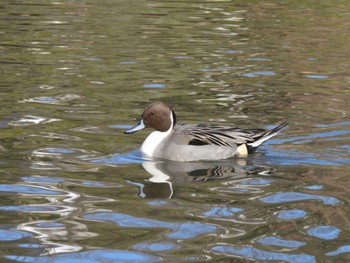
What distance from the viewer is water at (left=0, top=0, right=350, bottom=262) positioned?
6.79m

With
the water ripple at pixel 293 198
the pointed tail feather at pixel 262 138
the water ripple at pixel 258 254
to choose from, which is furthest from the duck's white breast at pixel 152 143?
the water ripple at pixel 258 254

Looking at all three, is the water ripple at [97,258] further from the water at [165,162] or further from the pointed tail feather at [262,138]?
the pointed tail feather at [262,138]

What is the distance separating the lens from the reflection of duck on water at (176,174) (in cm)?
826

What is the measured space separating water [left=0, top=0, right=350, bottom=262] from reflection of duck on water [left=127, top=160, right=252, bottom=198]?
18 millimetres

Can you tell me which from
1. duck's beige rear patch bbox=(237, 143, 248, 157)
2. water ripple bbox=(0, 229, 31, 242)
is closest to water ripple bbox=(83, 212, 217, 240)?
water ripple bbox=(0, 229, 31, 242)

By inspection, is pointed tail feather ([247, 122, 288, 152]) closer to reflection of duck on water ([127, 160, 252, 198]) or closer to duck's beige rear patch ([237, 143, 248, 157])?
duck's beige rear patch ([237, 143, 248, 157])

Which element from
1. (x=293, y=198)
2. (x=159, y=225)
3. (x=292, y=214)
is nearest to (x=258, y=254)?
(x=159, y=225)

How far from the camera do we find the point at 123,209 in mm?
7586

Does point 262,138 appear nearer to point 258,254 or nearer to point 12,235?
point 258,254

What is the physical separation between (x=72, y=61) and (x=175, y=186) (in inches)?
273

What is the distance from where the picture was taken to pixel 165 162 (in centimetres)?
941

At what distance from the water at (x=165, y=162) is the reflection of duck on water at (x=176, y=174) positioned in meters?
0.02

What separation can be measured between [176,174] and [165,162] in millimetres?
518

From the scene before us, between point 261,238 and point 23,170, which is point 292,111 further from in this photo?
point 261,238
